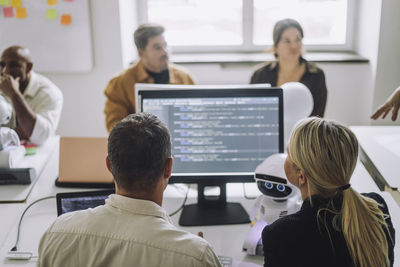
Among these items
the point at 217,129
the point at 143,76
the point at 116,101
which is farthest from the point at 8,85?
the point at 217,129

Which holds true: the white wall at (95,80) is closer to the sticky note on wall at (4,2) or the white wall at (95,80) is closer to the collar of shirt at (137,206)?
the sticky note on wall at (4,2)

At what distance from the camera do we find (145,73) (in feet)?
8.96

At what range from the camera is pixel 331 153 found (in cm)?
104

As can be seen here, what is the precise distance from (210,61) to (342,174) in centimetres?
Result: 275

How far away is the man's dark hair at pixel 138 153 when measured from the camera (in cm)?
97

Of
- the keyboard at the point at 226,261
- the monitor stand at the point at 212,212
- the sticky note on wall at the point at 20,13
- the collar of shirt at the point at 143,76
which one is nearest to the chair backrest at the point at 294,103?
the monitor stand at the point at 212,212

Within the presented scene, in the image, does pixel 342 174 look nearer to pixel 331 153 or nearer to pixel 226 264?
pixel 331 153

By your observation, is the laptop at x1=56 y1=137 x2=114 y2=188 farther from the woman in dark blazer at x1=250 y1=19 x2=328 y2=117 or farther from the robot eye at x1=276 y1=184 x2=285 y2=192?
the woman in dark blazer at x1=250 y1=19 x2=328 y2=117

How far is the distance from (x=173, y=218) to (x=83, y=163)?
458mm

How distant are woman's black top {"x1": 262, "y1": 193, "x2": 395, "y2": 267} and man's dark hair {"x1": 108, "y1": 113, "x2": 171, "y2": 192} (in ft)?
1.08

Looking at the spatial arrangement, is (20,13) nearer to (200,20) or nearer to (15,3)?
(15,3)

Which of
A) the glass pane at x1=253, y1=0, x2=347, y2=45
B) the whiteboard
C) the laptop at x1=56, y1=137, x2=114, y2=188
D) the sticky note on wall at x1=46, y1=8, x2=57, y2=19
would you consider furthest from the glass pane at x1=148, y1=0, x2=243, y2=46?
the laptop at x1=56, y1=137, x2=114, y2=188

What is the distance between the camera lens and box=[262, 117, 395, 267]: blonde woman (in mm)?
1036

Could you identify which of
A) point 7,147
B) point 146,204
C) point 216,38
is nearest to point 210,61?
point 216,38
